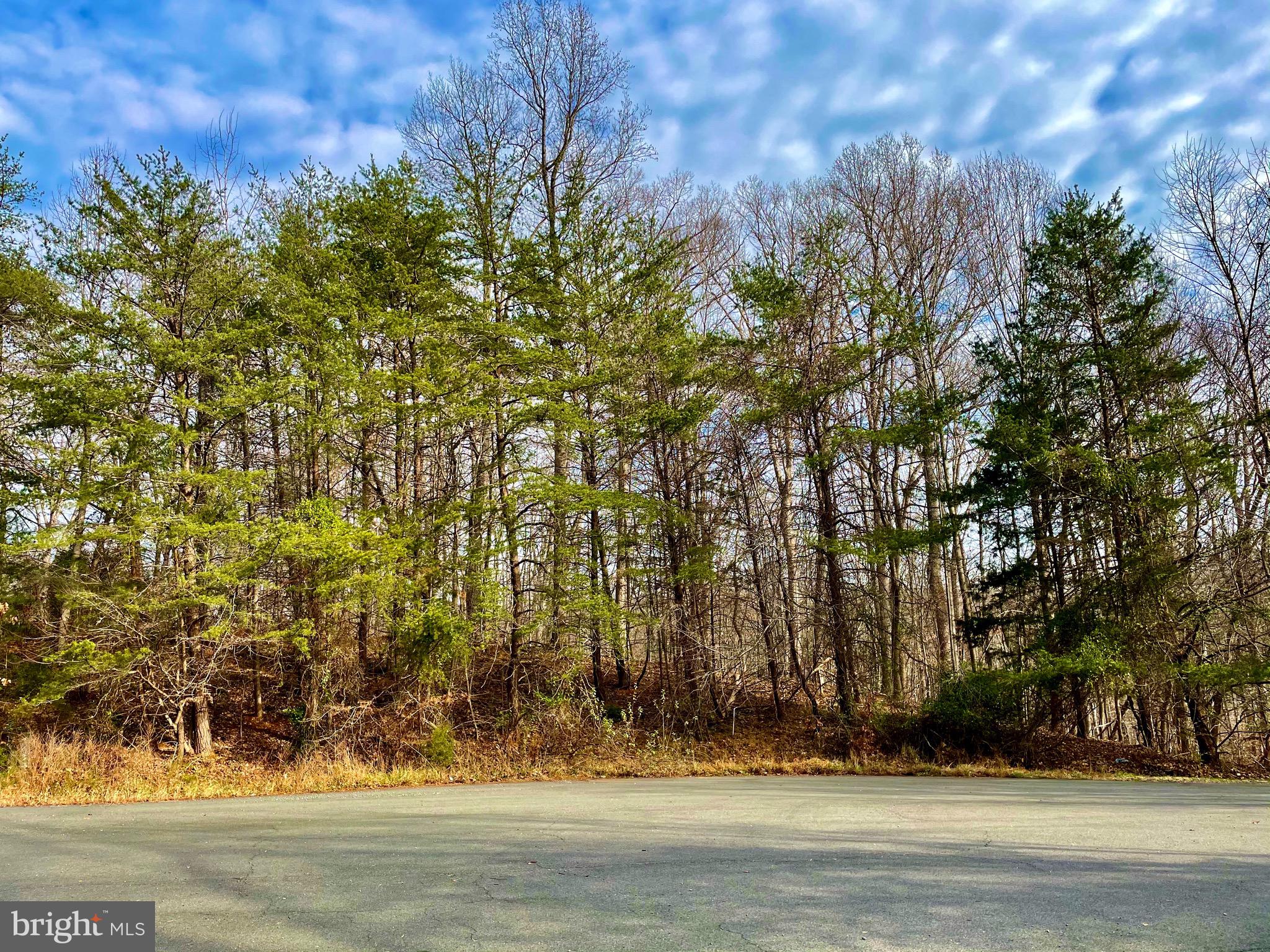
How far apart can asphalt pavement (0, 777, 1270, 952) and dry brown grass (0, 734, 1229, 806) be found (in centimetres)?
334

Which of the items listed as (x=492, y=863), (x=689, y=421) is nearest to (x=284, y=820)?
(x=492, y=863)

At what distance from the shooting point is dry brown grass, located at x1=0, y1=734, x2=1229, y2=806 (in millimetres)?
11445

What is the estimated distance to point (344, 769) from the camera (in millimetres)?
12617

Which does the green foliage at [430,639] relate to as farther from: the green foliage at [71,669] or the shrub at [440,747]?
the green foliage at [71,669]

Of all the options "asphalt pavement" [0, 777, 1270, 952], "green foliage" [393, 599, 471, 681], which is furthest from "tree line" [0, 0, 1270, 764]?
"asphalt pavement" [0, 777, 1270, 952]

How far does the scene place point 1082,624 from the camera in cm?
1473

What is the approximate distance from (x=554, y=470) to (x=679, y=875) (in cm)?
1304

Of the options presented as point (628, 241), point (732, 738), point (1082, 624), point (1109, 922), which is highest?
point (628, 241)

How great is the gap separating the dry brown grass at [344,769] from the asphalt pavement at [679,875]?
3341mm

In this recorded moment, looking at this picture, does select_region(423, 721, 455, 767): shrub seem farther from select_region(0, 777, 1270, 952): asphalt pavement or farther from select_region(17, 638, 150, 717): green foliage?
select_region(0, 777, 1270, 952): asphalt pavement

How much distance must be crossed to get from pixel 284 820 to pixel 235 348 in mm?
9985

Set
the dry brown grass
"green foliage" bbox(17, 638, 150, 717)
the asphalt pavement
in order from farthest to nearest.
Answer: "green foliage" bbox(17, 638, 150, 717) < the dry brown grass < the asphalt pavement

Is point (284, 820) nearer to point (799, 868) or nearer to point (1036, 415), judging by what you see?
point (799, 868)

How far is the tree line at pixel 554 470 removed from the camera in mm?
13391
